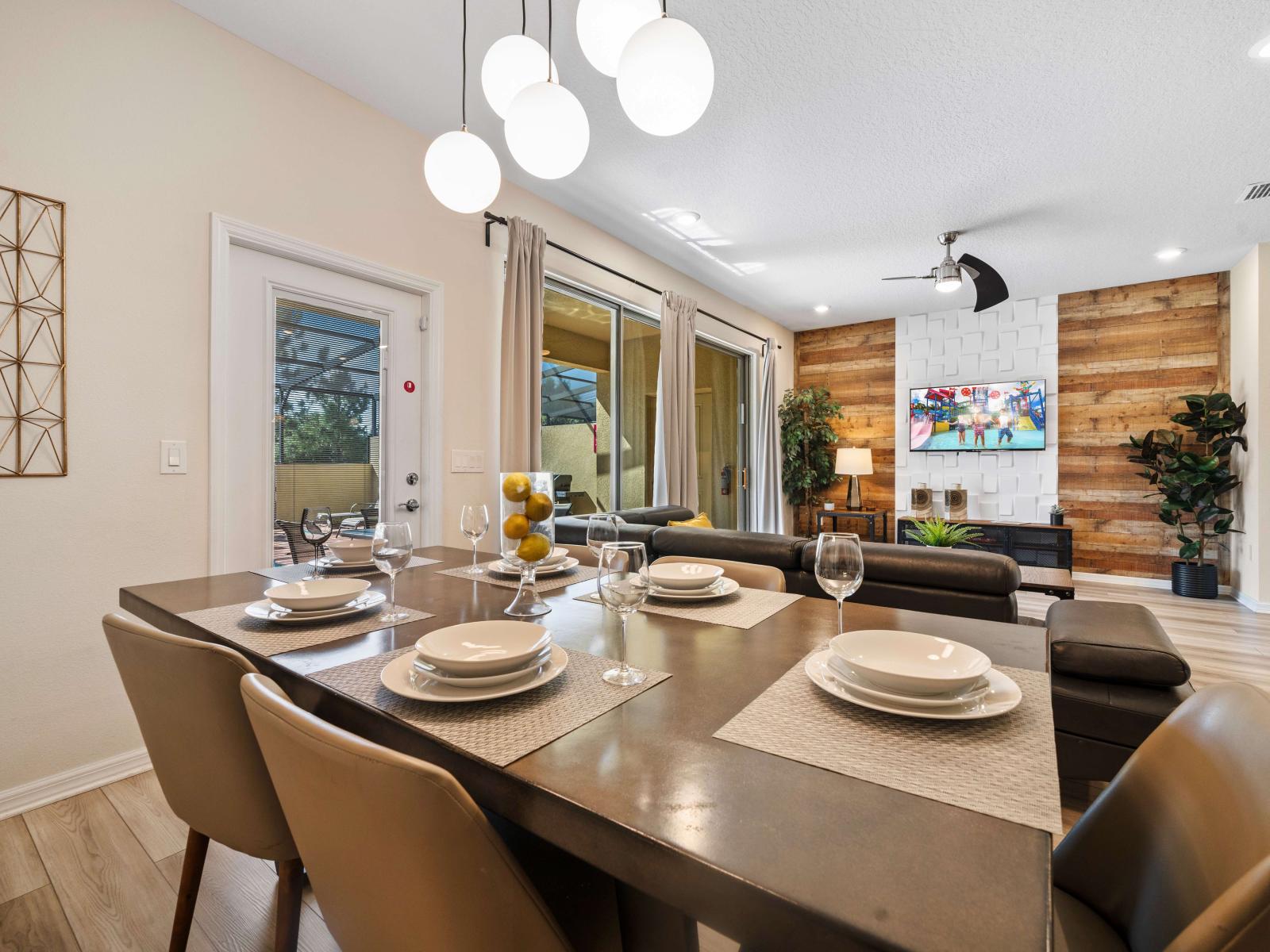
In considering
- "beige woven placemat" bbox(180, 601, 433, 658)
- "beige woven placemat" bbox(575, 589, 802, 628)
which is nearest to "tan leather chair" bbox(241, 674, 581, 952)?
"beige woven placemat" bbox(180, 601, 433, 658)

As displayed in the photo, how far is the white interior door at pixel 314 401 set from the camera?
238cm

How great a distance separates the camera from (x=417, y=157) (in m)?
2.99

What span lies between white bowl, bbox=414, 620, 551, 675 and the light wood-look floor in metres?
0.90

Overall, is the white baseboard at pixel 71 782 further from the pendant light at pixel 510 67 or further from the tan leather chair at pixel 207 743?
the pendant light at pixel 510 67

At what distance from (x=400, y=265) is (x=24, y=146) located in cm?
129

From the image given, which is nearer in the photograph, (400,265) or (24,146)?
(24,146)

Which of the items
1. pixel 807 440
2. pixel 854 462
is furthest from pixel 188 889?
pixel 807 440

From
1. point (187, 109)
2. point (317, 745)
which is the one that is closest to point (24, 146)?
point (187, 109)

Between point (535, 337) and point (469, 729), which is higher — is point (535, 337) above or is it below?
above

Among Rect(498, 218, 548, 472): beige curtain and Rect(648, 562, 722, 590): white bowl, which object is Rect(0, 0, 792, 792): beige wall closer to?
Rect(498, 218, 548, 472): beige curtain

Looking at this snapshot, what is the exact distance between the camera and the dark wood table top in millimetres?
421

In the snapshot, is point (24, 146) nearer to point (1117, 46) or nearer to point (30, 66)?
point (30, 66)

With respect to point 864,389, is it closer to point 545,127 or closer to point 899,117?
point 899,117

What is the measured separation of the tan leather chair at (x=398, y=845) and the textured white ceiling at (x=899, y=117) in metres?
2.46
